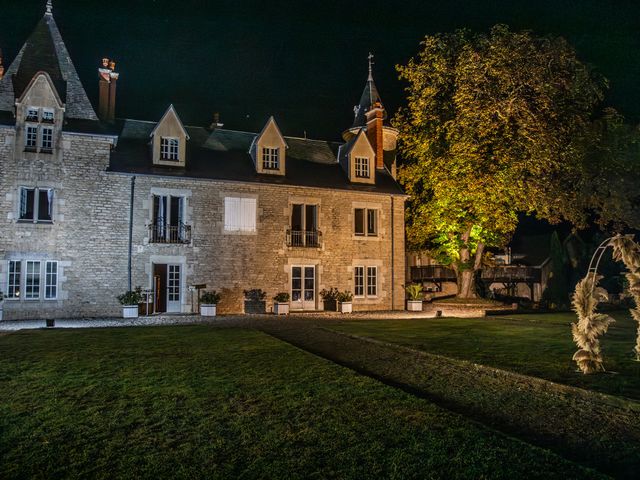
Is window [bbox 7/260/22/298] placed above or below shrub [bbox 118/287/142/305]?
above

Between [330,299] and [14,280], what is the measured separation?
12316 mm

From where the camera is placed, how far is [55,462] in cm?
455

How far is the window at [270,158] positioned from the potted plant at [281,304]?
5733 millimetres

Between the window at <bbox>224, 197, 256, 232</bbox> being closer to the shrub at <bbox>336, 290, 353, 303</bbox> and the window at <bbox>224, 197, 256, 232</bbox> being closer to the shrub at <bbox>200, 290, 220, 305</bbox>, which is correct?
the shrub at <bbox>200, 290, 220, 305</bbox>

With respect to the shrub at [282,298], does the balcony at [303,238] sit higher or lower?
higher

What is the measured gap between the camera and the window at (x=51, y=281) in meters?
19.4

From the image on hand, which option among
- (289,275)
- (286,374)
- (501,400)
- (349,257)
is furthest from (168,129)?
(501,400)

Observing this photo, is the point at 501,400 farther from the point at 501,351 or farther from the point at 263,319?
the point at 263,319

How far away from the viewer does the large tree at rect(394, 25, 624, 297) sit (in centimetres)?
2188

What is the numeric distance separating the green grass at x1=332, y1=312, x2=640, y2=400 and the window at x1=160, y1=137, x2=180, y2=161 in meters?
10.4

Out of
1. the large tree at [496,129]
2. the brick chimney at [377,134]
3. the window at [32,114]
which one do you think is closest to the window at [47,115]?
the window at [32,114]

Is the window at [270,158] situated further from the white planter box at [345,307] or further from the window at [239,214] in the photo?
the white planter box at [345,307]

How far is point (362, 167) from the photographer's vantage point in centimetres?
2525

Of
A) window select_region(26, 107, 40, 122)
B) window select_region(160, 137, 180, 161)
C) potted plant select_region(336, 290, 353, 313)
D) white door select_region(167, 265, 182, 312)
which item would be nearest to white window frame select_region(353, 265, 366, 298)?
potted plant select_region(336, 290, 353, 313)
